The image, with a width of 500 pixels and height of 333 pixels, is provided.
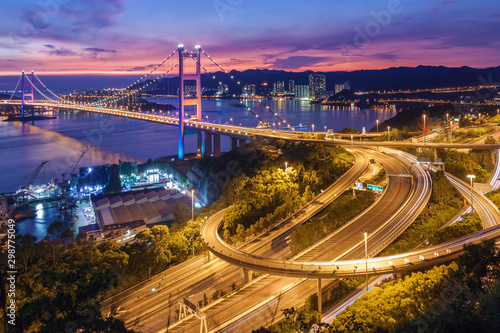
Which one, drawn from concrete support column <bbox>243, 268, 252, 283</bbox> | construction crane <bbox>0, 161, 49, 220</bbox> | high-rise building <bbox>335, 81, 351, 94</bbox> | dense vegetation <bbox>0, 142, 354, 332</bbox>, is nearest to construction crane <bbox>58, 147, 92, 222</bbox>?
construction crane <bbox>0, 161, 49, 220</bbox>

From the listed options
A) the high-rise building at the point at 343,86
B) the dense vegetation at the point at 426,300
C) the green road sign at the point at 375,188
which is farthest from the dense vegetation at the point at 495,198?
the high-rise building at the point at 343,86

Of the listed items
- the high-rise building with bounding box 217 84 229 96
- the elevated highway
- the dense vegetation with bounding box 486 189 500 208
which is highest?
the high-rise building with bounding box 217 84 229 96

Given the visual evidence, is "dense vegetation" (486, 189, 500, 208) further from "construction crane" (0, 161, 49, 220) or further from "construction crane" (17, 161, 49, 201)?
"construction crane" (17, 161, 49, 201)

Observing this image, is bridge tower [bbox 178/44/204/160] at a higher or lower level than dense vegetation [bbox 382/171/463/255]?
higher

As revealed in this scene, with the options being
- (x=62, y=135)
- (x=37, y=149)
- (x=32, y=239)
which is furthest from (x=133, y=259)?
(x=62, y=135)

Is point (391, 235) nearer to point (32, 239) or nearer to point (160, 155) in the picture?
point (32, 239)
